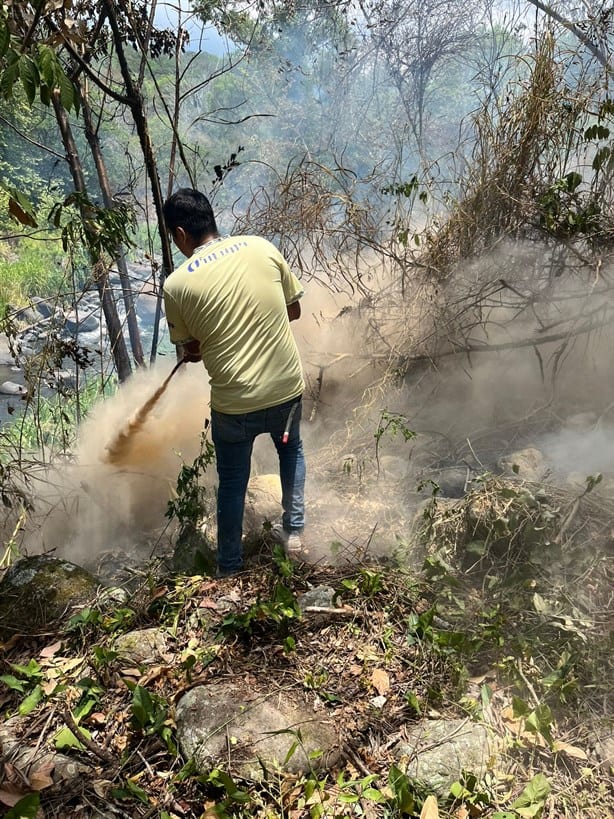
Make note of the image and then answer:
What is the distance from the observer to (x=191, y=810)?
1.55m

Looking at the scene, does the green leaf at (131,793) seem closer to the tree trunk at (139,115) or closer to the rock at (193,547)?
the rock at (193,547)

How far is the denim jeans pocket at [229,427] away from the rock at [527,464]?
1743 mm

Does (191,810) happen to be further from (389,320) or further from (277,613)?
(389,320)

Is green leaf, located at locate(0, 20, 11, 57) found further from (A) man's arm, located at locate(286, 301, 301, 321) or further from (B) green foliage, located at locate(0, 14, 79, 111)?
(A) man's arm, located at locate(286, 301, 301, 321)

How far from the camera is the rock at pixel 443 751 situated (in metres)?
1.62

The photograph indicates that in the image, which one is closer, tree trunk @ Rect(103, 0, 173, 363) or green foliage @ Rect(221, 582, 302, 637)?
green foliage @ Rect(221, 582, 302, 637)

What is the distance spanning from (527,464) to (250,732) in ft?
7.92

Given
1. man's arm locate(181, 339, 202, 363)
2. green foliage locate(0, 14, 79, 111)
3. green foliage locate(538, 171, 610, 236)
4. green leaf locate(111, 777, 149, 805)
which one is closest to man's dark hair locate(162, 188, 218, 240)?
man's arm locate(181, 339, 202, 363)

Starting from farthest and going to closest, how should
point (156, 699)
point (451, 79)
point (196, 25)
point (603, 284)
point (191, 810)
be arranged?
1. point (451, 79)
2. point (196, 25)
3. point (603, 284)
4. point (156, 699)
5. point (191, 810)

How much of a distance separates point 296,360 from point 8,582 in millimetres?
1637

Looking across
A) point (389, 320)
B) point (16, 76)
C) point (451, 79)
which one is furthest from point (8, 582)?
point (451, 79)

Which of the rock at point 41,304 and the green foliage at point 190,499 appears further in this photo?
the rock at point 41,304

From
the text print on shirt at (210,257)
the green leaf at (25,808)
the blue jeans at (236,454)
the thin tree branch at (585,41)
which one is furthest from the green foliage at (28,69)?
the thin tree branch at (585,41)

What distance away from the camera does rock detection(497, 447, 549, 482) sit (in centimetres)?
331
